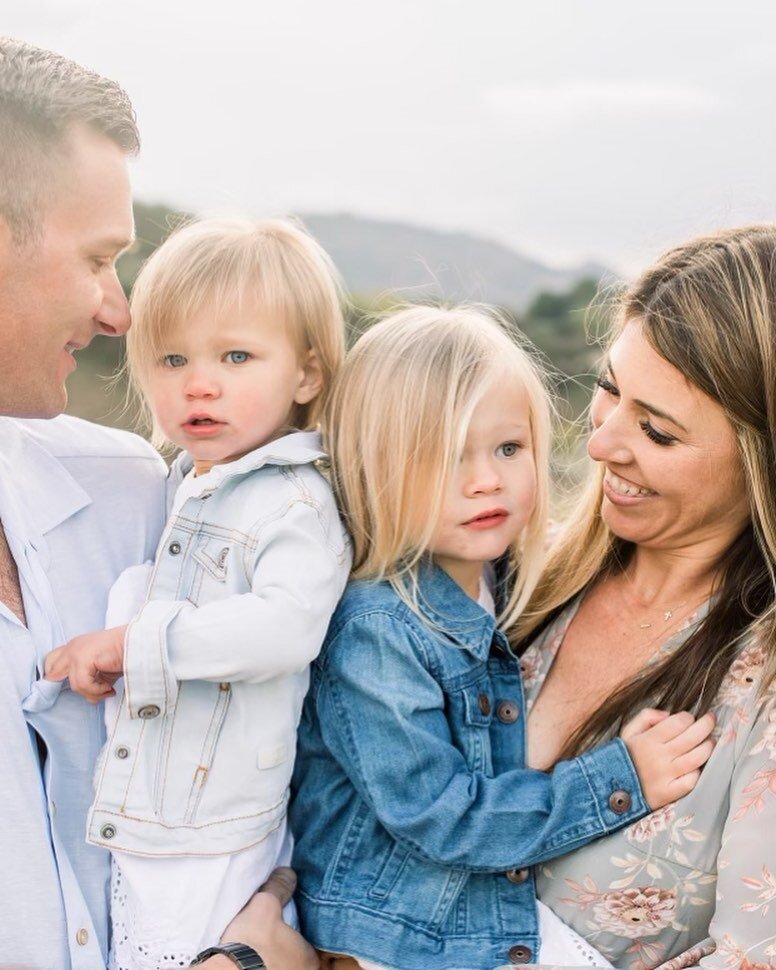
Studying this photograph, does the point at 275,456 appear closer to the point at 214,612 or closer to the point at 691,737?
the point at 214,612

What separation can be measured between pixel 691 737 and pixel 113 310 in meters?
1.49

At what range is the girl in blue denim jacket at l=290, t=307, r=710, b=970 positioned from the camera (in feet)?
8.20

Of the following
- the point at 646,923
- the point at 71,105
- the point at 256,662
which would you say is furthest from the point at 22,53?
the point at 646,923

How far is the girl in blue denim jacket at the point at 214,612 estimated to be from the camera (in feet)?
7.85

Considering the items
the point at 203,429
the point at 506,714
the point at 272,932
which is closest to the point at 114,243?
the point at 203,429

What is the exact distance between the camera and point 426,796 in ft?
8.20

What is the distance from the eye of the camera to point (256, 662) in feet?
7.75

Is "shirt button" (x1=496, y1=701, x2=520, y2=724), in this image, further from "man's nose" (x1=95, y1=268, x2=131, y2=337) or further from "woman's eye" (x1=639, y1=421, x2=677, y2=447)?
"man's nose" (x1=95, y1=268, x2=131, y2=337)

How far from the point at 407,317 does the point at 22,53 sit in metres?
0.99

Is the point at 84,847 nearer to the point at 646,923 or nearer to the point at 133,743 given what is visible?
the point at 133,743

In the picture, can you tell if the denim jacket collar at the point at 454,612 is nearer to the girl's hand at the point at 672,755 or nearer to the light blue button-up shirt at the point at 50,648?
the girl's hand at the point at 672,755

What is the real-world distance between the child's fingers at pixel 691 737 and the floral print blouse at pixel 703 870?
3cm

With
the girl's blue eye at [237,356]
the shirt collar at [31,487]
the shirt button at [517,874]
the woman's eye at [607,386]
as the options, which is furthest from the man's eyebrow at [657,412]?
the shirt collar at [31,487]

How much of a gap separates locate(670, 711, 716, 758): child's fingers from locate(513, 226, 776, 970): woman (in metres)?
0.03
